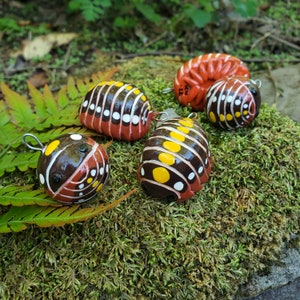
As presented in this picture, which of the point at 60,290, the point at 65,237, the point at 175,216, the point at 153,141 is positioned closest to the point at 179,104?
the point at 153,141

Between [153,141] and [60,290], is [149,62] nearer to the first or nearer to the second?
[153,141]

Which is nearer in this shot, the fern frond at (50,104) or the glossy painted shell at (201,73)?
the fern frond at (50,104)

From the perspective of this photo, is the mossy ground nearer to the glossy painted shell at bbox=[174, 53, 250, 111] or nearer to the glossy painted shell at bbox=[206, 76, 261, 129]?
the glossy painted shell at bbox=[206, 76, 261, 129]

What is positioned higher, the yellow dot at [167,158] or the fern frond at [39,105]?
the yellow dot at [167,158]

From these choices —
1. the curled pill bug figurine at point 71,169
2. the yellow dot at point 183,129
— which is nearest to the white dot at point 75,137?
the curled pill bug figurine at point 71,169

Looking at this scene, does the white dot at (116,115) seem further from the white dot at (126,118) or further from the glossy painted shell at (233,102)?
the glossy painted shell at (233,102)

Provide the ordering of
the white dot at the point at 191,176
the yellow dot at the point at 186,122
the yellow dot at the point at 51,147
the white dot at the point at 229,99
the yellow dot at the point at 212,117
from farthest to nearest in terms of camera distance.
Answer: the yellow dot at the point at 212,117, the white dot at the point at 229,99, the yellow dot at the point at 186,122, the white dot at the point at 191,176, the yellow dot at the point at 51,147

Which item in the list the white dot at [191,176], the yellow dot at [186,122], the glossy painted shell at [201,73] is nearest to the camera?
the white dot at [191,176]

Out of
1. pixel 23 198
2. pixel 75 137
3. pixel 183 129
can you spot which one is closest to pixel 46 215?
pixel 23 198
